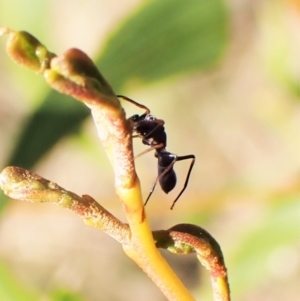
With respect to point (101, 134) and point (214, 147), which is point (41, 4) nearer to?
point (214, 147)

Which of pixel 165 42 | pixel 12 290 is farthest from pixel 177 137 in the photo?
pixel 12 290

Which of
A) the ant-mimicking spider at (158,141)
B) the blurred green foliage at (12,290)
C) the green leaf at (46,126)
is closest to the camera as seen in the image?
the ant-mimicking spider at (158,141)

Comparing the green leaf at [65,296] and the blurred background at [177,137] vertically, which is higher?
the blurred background at [177,137]

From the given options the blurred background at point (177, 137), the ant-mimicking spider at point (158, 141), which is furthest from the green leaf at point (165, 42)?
the ant-mimicking spider at point (158, 141)

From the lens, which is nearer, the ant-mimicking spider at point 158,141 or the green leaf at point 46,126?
the ant-mimicking spider at point 158,141

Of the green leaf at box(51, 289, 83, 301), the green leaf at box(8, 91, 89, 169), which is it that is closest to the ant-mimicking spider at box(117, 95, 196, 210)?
the green leaf at box(51, 289, 83, 301)

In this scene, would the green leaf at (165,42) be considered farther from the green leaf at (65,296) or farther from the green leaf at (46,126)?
the green leaf at (65,296)

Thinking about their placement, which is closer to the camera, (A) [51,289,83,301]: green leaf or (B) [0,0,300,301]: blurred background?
(A) [51,289,83,301]: green leaf

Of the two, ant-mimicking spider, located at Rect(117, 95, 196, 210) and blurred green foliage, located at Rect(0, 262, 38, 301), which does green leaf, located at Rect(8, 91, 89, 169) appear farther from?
ant-mimicking spider, located at Rect(117, 95, 196, 210)
